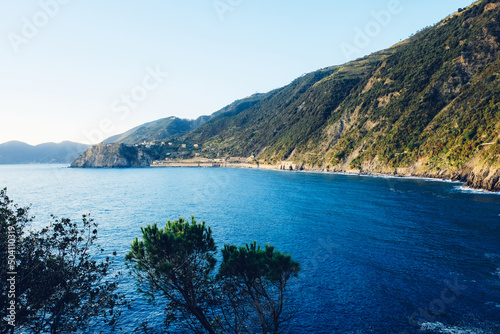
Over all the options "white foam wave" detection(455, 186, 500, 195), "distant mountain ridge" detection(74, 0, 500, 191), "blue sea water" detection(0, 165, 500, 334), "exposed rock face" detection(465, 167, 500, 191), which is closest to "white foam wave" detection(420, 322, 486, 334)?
"blue sea water" detection(0, 165, 500, 334)

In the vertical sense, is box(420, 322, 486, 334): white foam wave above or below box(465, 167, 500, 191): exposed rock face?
below

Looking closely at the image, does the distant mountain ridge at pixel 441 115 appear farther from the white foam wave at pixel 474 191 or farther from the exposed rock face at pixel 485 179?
the white foam wave at pixel 474 191

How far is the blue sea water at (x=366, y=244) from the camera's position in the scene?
28.0 metres

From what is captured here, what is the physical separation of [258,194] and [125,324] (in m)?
81.5

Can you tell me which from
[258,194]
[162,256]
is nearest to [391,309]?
[162,256]

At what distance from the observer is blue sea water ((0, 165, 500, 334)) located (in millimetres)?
28016

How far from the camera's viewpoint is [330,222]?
63.3 m

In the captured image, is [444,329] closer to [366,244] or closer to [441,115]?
[366,244]

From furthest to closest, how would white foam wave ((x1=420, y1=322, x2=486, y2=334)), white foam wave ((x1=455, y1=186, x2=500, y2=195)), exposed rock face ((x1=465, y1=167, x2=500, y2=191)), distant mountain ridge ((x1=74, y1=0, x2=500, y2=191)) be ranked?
distant mountain ridge ((x1=74, y1=0, x2=500, y2=191)) < exposed rock face ((x1=465, y1=167, x2=500, y2=191)) < white foam wave ((x1=455, y1=186, x2=500, y2=195)) < white foam wave ((x1=420, y1=322, x2=486, y2=334))

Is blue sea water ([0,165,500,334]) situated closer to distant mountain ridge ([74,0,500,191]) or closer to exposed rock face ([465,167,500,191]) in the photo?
exposed rock face ([465,167,500,191])

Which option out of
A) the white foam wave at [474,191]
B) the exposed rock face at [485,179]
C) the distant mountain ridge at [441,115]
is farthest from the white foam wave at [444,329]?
the distant mountain ridge at [441,115]

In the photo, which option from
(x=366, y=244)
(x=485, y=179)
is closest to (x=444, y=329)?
(x=366, y=244)

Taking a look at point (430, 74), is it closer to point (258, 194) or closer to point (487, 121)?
point (487, 121)

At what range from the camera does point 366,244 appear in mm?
48125
